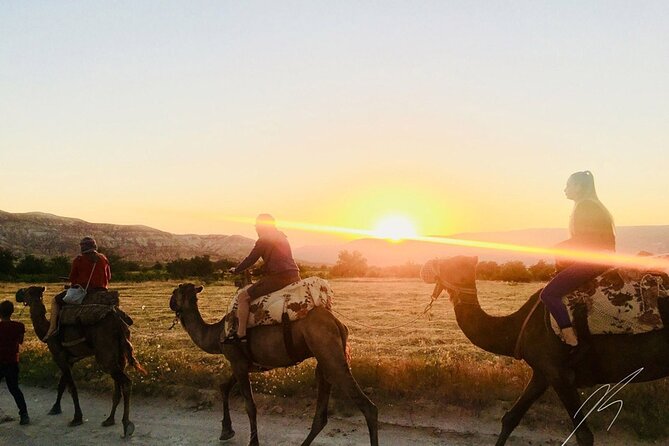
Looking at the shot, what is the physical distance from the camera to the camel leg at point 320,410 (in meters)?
8.50

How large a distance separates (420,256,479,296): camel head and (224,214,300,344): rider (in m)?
2.33

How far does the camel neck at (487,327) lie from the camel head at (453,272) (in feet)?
0.63

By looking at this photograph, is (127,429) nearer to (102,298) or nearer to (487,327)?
(102,298)

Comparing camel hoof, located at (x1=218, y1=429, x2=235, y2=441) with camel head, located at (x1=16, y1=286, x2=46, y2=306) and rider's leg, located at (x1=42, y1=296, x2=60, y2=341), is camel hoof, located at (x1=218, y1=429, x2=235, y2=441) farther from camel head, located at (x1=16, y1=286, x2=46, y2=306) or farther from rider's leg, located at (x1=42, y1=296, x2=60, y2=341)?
camel head, located at (x1=16, y1=286, x2=46, y2=306)

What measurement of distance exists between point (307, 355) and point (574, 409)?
3851mm

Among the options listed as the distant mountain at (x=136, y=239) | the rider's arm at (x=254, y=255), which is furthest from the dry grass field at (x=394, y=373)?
the distant mountain at (x=136, y=239)

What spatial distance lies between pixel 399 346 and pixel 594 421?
8.41 meters

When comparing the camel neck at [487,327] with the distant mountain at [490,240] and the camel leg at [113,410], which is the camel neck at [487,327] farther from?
the distant mountain at [490,240]

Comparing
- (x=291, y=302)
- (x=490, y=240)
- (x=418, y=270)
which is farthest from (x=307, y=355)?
(x=490, y=240)

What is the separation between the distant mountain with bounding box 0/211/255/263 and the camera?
492 feet

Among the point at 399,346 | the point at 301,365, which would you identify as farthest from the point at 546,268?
the point at 301,365

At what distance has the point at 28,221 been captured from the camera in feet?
547

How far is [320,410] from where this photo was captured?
8.67 m

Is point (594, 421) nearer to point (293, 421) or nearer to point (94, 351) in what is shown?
point (293, 421)
